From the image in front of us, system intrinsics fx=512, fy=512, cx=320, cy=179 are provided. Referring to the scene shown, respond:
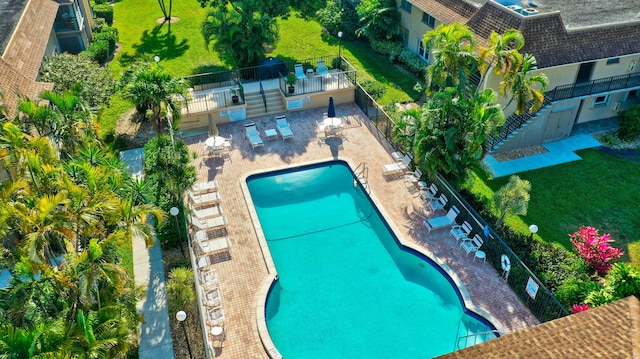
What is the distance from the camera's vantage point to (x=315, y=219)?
24.1 m

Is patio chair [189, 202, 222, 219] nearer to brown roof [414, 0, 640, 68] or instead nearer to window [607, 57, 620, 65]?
brown roof [414, 0, 640, 68]

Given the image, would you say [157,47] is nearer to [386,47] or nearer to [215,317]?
[386,47]

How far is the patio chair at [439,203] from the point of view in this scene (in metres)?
23.3


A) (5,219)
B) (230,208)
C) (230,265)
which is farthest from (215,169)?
(5,219)

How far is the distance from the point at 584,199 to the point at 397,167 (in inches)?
352

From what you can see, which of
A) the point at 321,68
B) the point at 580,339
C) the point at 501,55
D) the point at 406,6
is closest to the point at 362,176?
the point at 501,55

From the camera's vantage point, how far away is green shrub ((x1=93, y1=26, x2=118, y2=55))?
36.4 meters

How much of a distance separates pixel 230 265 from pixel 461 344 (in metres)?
9.35

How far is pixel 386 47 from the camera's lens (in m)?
37.1

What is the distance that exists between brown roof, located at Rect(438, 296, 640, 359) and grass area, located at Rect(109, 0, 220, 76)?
28.0 meters

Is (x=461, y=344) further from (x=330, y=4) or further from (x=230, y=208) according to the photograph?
(x=330, y=4)

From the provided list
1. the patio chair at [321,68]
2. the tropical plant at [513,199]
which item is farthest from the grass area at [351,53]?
the tropical plant at [513,199]

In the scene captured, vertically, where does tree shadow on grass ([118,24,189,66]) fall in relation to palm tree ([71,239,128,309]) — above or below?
below

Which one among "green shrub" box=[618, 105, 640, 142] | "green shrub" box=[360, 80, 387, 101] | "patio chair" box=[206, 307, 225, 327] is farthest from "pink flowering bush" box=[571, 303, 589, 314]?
"green shrub" box=[360, 80, 387, 101]
